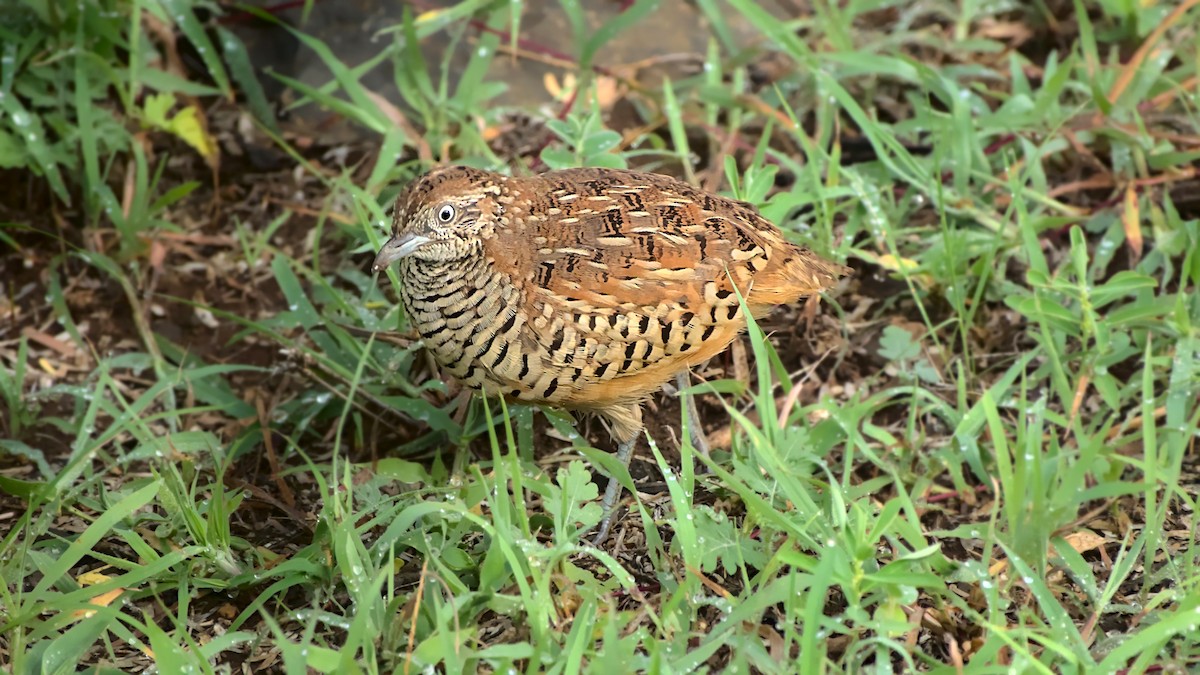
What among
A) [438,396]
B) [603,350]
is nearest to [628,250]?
[603,350]

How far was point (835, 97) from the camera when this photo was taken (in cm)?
541

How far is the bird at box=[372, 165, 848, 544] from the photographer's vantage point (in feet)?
13.1

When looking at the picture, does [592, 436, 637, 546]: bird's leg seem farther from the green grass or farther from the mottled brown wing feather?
the mottled brown wing feather

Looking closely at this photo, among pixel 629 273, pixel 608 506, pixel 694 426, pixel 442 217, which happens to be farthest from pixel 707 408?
pixel 442 217

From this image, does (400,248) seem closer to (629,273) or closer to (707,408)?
(629,273)

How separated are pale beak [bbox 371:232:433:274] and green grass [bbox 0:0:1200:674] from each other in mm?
585

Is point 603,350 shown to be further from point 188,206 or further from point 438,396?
point 188,206

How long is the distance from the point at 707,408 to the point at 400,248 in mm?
1493

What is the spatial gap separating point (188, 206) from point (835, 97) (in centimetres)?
291

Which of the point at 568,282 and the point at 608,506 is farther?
the point at 608,506

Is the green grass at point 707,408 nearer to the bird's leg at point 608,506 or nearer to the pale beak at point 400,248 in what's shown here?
the bird's leg at point 608,506

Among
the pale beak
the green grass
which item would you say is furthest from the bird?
the green grass

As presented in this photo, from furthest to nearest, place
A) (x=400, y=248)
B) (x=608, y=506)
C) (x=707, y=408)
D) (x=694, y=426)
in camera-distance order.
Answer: (x=707, y=408), (x=694, y=426), (x=608, y=506), (x=400, y=248)

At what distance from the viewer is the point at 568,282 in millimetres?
4055
